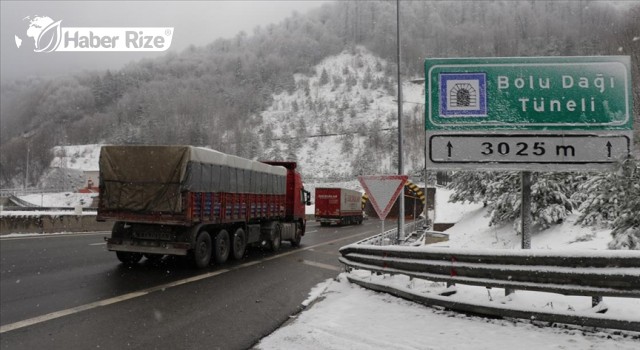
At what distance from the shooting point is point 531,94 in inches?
276

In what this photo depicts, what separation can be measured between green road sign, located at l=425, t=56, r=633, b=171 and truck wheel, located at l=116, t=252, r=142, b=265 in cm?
820

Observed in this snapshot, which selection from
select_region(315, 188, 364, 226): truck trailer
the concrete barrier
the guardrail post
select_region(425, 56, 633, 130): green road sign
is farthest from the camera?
select_region(315, 188, 364, 226): truck trailer

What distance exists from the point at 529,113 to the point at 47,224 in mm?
21355

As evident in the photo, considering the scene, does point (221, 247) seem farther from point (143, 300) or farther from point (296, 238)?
point (296, 238)

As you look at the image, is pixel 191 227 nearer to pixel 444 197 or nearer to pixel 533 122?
pixel 533 122

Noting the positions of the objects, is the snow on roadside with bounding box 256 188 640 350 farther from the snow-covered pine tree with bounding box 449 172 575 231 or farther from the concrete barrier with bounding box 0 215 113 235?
the concrete barrier with bounding box 0 215 113 235

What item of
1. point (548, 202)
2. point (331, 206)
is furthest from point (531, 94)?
point (331, 206)

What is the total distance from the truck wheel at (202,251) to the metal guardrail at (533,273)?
5.48 metres

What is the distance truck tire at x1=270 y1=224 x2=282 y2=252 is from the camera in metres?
16.2

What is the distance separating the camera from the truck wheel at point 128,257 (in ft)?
38.7

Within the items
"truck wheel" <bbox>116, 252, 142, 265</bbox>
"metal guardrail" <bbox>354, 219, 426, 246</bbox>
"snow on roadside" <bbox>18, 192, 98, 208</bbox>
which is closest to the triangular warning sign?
"metal guardrail" <bbox>354, 219, 426, 246</bbox>

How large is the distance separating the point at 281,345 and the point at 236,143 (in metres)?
126

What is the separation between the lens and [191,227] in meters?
11.2

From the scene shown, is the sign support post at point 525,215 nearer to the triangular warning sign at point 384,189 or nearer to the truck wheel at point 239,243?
the triangular warning sign at point 384,189
